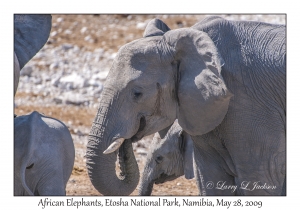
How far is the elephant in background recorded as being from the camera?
6613mm

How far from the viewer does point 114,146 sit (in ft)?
17.6

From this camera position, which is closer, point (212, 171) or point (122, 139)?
point (122, 139)

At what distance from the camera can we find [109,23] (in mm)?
17188

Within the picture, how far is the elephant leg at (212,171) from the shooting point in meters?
6.01

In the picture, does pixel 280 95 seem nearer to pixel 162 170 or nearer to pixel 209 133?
pixel 209 133

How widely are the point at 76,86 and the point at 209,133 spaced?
751 cm

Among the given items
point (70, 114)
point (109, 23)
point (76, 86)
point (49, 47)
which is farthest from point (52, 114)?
point (109, 23)

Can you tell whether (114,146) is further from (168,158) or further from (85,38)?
(85,38)

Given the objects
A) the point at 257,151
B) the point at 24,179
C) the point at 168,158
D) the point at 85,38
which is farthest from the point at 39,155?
the point at 85,38

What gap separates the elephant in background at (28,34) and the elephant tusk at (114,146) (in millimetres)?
1415

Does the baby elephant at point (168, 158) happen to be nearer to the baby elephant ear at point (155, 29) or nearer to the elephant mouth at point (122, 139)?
the baby elephant ear at point (155, 29)

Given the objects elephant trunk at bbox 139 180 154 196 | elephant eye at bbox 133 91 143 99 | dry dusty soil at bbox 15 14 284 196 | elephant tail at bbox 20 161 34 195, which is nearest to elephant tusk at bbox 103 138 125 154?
elephant eye at bbox 133 91 143 99

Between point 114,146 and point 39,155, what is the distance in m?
0.64

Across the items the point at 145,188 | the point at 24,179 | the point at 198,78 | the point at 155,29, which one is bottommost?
the point at 145,188
